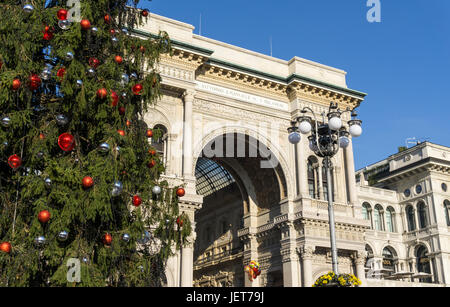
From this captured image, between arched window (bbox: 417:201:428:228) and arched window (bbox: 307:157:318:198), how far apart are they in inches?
746

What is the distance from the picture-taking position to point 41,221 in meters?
9.85

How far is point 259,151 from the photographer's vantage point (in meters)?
31.9

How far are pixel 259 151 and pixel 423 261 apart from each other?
23.0 m

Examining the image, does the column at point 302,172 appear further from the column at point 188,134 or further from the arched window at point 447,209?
the arched window at point 447,209

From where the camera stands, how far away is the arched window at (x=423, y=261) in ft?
148

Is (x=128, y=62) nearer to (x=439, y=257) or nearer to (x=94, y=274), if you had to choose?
(x=94, y=274)

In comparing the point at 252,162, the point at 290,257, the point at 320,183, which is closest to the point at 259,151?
the point at 252,162

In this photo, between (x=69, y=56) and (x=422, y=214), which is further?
(x=422, y=214)

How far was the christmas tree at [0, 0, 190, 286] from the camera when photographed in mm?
10062

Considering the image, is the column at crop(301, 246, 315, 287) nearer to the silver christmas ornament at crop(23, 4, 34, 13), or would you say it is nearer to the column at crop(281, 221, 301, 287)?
the column at crop(281, 221, 301, 287)

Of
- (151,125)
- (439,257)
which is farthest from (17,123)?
(439,257)

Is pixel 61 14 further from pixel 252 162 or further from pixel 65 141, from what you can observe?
pixel 252 162
